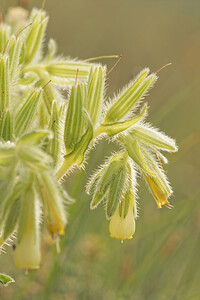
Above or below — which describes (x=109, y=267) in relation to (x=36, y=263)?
below

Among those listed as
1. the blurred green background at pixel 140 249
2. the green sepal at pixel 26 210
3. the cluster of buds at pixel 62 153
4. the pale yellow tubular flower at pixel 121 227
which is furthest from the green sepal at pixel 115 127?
the blurred green background at pixel 140 249

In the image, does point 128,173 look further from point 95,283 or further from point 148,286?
point 148,286

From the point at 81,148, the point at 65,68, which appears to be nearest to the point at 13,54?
the point at 65,68

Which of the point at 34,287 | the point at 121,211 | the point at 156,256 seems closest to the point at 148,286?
the point at 156,256

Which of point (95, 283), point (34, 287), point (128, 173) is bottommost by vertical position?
point (34, 287)

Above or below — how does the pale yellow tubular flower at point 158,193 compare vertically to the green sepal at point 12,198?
above

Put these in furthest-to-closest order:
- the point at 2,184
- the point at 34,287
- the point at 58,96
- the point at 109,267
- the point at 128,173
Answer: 1. the point at 109,267
2. the point at 34,287
3. the point at 58,96
4. the point at 128,173
5. the point at 2,184

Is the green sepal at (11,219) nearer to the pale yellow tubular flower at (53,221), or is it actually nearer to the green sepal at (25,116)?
the pale yellow tubular flower at (53,221)
